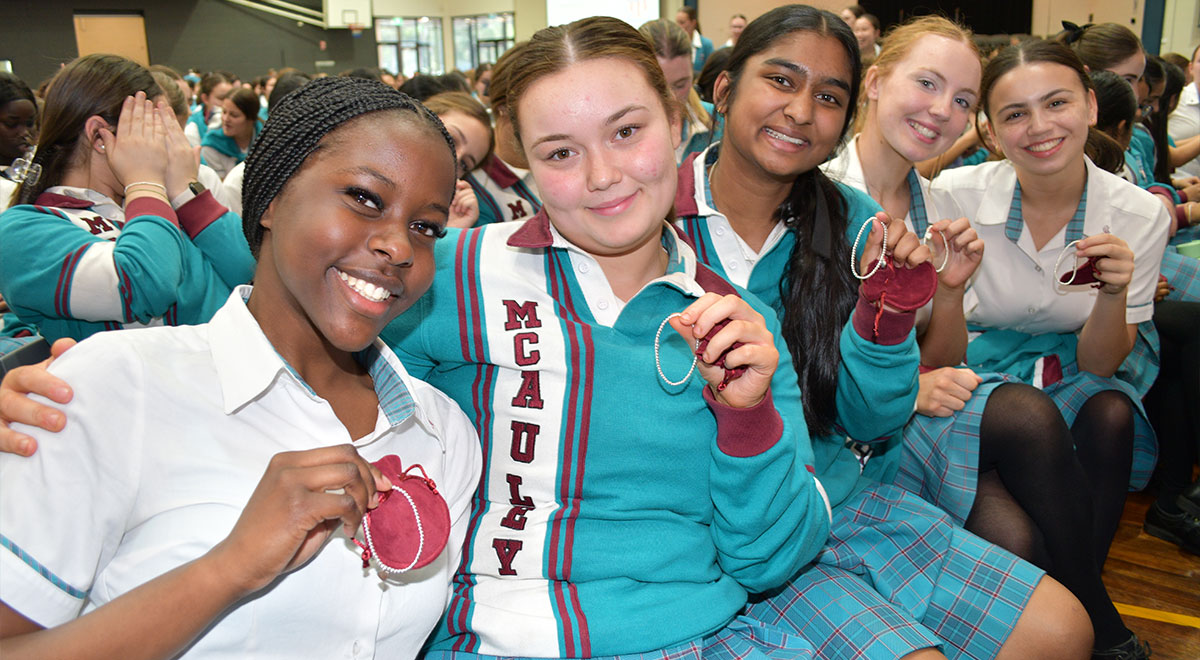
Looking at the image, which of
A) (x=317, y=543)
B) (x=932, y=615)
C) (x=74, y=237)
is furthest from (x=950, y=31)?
(x=74, y=237)

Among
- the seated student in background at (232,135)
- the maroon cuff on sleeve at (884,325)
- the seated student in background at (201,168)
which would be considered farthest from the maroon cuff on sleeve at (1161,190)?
the seated student in background at (232,135)

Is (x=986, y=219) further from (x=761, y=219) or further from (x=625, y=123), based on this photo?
(x=625, y=123)

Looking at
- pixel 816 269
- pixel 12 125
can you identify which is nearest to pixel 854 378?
pixel 816 269

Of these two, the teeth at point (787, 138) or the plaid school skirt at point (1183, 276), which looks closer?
the teeth at point (787, 138)

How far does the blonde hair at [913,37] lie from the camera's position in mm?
2301

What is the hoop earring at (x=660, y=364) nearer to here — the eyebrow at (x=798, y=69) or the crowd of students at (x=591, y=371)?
the crowd of students at (x=591, y=371)

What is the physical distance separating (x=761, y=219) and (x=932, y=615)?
91cm

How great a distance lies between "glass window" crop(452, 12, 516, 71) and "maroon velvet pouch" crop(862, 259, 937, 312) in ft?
54.4

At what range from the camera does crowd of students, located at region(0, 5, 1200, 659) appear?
93cm

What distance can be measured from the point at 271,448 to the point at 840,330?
122 cm

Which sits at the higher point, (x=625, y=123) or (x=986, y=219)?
(x=625, y=123)

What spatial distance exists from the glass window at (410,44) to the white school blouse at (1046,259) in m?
16.7

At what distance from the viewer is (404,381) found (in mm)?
1190

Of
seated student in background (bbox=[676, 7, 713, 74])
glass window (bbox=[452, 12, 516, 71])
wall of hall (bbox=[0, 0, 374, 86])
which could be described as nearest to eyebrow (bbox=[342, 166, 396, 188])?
seated student in background (bbox=[676, 7, 713, 74])
